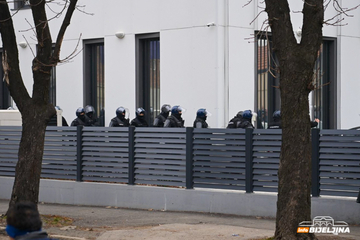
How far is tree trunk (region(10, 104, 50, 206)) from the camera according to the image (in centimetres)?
1234

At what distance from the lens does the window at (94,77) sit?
22156 mm

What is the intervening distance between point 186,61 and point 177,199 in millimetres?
5762

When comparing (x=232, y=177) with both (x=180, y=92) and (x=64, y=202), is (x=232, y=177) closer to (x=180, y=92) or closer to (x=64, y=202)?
(x=64, y=202)

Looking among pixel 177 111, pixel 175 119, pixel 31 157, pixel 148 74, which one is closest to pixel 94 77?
pixel 148 74

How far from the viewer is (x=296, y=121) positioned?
8.91m

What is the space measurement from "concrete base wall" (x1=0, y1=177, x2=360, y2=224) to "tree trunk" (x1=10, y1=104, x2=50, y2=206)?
10.4 ft

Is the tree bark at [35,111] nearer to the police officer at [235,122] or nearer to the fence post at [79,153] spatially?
the fence post at [79,153]

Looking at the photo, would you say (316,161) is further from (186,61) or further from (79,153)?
(186,61)

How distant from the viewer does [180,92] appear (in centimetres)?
1923

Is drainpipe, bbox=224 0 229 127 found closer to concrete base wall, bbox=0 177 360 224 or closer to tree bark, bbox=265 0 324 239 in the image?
concrete base wall, bbox=0 177 360 224

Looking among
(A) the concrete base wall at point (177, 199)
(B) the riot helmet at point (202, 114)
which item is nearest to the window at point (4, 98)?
(A) the concrete base wall at point (177, 199)

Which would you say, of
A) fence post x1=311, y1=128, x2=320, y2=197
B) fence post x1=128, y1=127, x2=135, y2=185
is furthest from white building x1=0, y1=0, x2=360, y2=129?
fence post x1=311, y1=128, x2=320, y2=197

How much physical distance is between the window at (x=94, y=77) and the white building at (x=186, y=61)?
0.03 m

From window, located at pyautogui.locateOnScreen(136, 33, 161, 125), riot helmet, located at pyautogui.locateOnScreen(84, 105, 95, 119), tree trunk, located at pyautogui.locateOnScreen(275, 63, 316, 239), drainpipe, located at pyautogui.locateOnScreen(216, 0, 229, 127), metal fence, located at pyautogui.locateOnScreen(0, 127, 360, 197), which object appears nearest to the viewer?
tree trunk, located at pyautogui.locateOnScreen(275, 63, 316, 239)
